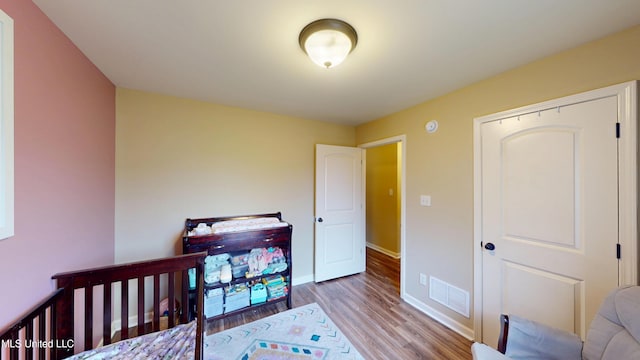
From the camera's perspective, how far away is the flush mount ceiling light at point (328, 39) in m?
1.22

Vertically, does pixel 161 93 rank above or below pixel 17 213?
above

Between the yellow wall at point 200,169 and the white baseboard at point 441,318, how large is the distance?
4.40 feet

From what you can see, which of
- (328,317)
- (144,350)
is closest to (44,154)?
(144,350)

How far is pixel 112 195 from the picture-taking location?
6.54ft

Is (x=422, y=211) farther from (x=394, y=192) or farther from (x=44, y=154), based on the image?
(x=44, y=154)

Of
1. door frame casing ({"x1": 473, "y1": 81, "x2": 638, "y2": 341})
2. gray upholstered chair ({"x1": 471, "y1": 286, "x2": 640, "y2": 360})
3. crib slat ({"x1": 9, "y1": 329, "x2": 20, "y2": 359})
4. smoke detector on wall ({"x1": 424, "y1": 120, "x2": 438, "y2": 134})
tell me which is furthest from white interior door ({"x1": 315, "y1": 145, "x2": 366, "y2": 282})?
crib slat ({"x1": 9, "y1": 329, "x2": 20, "y2": 359})

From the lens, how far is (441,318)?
218 cm

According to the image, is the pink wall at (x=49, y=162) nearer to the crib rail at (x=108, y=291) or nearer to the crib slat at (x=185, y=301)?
the crib rail at (x=108, y=291)

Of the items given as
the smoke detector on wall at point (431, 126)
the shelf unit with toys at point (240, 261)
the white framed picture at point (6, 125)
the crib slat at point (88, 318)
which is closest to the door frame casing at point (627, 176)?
the smoke detector on wall at point (431, 126)

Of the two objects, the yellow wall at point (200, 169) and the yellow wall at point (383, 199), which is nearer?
the yellow wall at point (200, 169)

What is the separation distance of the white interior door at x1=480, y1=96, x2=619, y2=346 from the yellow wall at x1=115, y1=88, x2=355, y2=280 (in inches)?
81.2

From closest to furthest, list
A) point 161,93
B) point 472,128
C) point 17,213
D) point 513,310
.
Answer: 1. point 17,213
2. point 513,310
3. point 472,128
4. point 161,93

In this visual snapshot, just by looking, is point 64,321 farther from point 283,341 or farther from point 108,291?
point 283,341

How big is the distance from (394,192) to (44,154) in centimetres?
422
